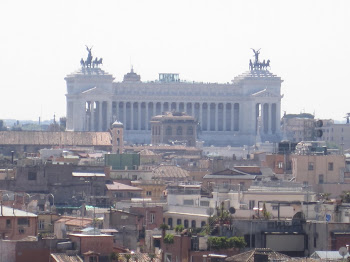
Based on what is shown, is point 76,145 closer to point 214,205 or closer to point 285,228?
point 214,205

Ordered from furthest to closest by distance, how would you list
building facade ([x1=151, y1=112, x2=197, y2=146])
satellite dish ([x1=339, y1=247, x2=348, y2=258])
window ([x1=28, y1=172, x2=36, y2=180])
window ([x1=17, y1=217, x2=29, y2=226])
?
1. building facade ([x1=151, y1=112, x2=197, y2=146])
2. window ([x1=28, y1=172, x2=36, y2=180])
3. window ([x1=17, y1=217, x2=29, y2=226])
4. satellite dish ([x1=339, y1=247, x2=348, y2=258])

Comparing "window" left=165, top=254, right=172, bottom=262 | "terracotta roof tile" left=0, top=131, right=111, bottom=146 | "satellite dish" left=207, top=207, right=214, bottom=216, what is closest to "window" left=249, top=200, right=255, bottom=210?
"satellite dish" left=207, top=207, right=214, bottom=216

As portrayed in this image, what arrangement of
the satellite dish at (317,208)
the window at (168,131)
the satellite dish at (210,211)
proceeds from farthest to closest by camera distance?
the window at (168,131), the satellite dish at (210,211), the satellite dish at (317,208)

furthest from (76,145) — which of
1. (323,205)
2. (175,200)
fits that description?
(323,205)

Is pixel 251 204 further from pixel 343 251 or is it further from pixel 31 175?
pixel 343 251

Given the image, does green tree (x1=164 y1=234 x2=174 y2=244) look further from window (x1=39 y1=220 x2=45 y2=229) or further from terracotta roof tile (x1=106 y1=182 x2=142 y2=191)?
terracotta roof tile (x1=106 y1=182 x2=142 y2=191)

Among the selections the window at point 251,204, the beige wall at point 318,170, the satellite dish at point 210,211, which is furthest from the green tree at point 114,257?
the beige wall at point 318,170

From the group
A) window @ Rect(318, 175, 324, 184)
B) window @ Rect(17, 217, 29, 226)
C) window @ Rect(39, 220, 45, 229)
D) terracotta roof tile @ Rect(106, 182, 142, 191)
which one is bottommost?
window @ Rect(39, 220, 45, 229)

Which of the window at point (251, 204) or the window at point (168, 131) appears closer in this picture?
the window at point (251, 204)

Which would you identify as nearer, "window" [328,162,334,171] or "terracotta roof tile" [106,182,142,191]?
"window" [328,162,334,171]

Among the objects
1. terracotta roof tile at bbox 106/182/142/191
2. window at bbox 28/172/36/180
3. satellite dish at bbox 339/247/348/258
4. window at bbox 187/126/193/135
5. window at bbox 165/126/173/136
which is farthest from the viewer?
window at bbox 165/126/173/136

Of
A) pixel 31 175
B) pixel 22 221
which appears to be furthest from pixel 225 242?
pixel 31 175

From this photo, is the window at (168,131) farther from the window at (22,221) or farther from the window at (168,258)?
the window at (168,258)
